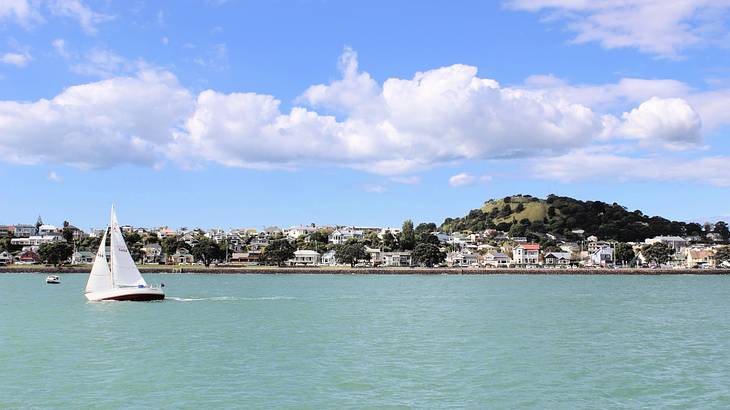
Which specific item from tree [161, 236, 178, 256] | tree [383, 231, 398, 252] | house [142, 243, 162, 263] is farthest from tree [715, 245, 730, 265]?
house [142, 243, 162, 263]

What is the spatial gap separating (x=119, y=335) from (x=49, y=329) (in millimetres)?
6168

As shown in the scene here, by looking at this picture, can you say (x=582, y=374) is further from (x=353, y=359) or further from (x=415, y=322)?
(x=415, y=322)

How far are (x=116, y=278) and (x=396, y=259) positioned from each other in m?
123

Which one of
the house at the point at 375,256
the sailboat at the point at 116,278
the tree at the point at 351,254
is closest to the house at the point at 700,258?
the house at the point at 375,256

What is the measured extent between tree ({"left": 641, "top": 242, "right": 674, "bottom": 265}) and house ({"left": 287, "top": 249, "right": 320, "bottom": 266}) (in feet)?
275

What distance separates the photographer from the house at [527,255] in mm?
189875

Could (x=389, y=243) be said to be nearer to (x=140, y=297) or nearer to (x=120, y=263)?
(x=140, y=297)

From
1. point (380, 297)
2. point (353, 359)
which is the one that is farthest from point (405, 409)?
point (380, 297)

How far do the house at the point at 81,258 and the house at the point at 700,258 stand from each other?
485 ft

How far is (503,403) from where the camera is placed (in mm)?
23766

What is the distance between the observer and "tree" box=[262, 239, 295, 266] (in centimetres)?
16550

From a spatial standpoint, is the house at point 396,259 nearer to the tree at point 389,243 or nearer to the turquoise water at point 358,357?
the tree at point 389,243

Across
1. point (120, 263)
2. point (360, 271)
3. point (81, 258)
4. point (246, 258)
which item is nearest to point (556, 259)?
point (360, 271)

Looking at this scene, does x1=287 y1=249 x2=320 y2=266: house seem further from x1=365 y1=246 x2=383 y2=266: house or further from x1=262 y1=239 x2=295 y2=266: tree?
x1=365 y1=246 x2=383 y2=266: house
